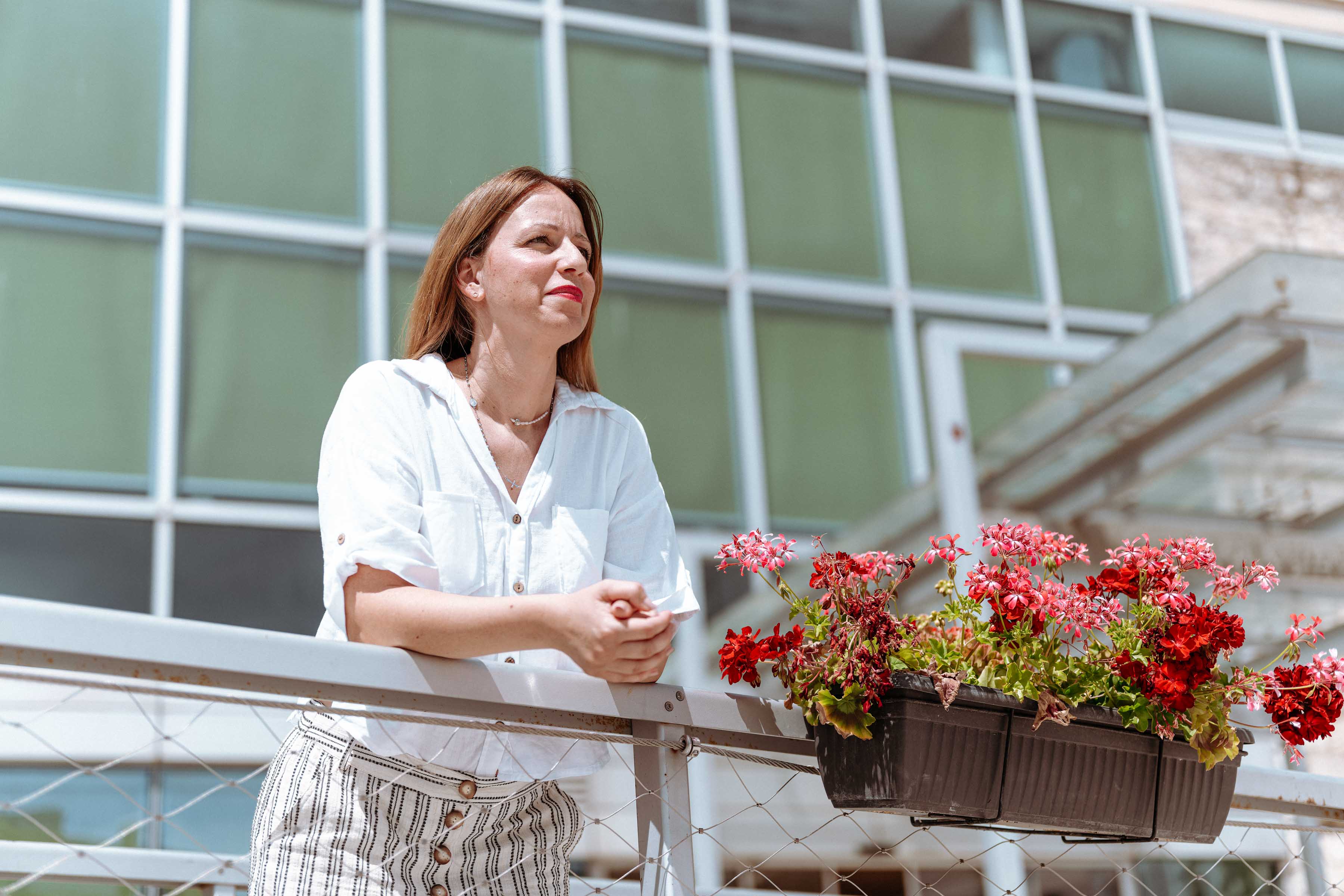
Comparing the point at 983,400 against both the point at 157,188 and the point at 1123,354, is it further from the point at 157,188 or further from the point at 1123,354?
the point at 157,188

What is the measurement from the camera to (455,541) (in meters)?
1.92

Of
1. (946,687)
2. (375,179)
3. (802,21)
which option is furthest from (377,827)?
(802,21)

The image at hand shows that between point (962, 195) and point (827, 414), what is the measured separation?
156cm

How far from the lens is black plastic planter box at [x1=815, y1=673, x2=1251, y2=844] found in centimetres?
178

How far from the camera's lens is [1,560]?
557cm

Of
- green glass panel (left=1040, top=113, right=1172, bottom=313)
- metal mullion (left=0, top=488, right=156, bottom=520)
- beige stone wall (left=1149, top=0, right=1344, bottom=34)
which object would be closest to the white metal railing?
metal mullion (left=0, top=488, right=156, bottom=520)

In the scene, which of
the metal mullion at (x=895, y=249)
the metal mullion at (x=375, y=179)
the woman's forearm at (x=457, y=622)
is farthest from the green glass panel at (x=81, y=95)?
the woman's forearm at (x=457, y=622)

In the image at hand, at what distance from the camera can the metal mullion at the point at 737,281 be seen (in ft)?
21.8

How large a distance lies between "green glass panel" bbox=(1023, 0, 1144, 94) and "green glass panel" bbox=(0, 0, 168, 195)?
4.70 m

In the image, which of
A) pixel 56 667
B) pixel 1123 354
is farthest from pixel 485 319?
pixel 1123 354

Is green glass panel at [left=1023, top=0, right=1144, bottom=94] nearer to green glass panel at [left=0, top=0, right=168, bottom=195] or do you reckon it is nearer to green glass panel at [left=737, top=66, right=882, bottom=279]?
green glass panel at [left=737, top=66, right=882, bottom=279]

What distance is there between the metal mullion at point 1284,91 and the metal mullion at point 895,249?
2.53 metres

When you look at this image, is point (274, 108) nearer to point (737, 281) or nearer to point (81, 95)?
point (81, 95)

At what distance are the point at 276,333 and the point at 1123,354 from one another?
3.56 meters
